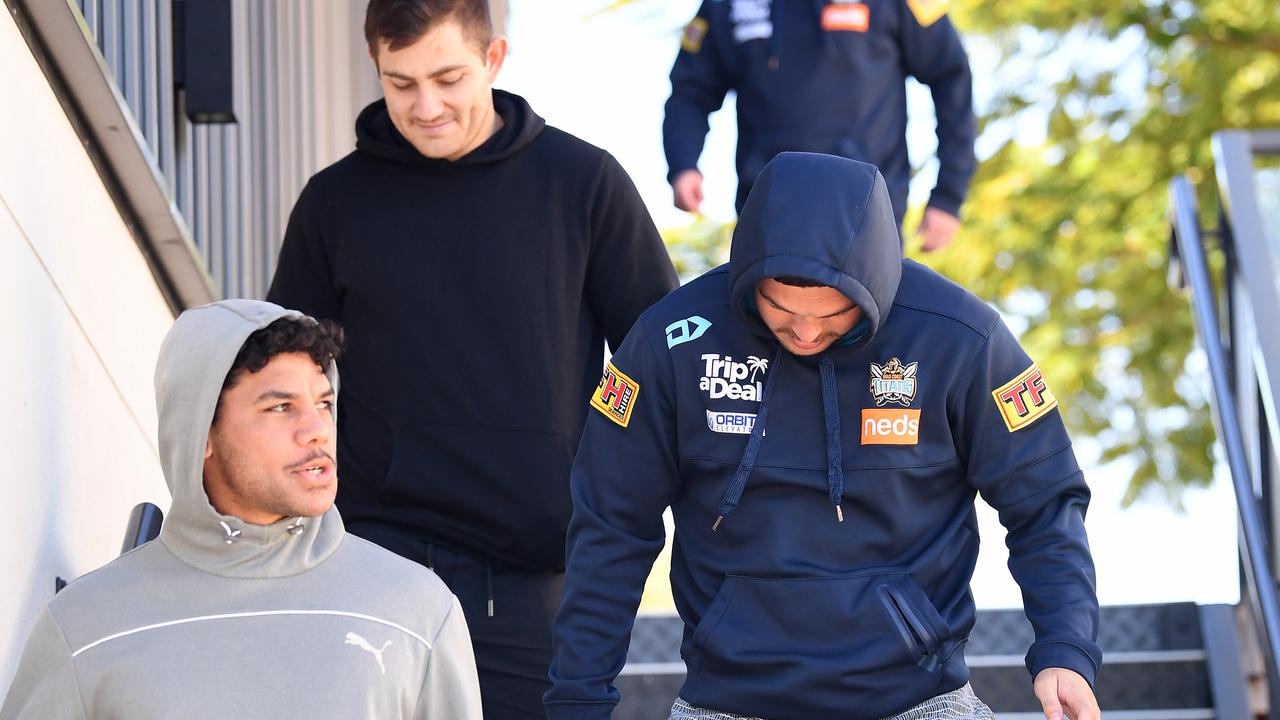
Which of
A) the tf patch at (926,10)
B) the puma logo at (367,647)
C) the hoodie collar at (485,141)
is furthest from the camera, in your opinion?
the tf patch at (926,10)

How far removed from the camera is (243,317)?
3.00m

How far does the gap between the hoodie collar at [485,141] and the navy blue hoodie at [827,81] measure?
1291mm

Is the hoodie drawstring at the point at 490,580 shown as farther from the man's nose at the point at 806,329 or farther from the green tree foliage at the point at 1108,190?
the green tree foliage at the point at 1108,190

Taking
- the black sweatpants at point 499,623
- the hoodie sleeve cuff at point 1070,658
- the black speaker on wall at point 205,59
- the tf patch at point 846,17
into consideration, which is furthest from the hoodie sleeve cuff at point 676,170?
the hoodie sleeve cuff at point 1070,658

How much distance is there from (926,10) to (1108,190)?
477cm

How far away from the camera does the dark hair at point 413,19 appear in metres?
3.60

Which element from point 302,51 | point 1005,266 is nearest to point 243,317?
point 302,51

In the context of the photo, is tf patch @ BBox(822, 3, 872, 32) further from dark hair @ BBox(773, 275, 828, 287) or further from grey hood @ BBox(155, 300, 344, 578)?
grey hood @ BBox(155, 300, 344, 578)

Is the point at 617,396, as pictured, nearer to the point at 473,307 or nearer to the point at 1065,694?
the point at 473,307

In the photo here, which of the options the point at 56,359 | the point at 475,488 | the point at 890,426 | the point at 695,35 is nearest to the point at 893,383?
the point at 890,426

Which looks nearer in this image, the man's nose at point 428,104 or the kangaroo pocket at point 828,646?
the kangaroo pocket at point 828,646

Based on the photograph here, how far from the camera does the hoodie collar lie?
12.2 feet

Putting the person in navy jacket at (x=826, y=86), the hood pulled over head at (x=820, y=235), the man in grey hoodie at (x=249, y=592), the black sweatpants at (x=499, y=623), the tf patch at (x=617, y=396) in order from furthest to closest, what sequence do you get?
the person in navy jacket at (x=826, y=86), the black sweatpants at (x=499, y=623), the tf patch at (x=617, y=396), the hood pulled over head at (x=820, y=235), the man in grey hoodie at (x=249, y=592)

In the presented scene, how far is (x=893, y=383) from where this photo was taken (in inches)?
122
